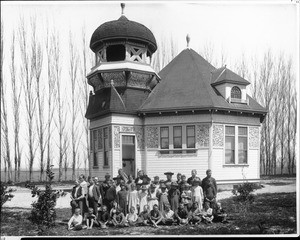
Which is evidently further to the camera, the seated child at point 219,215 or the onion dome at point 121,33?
the onion dome at point 121,33

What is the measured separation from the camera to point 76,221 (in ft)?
32.7

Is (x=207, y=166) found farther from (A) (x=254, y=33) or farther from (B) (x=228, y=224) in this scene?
(A) (x=254, y=33)

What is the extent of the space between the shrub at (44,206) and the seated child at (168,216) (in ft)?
8.97

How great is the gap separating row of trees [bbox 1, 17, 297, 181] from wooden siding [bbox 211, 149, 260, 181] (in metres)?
0.28

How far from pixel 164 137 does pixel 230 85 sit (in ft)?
8.52

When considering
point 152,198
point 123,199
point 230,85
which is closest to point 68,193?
point 123,199

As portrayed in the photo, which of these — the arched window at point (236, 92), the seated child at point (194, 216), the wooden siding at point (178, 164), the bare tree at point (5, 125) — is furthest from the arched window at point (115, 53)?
the seated child at point (194, 216)

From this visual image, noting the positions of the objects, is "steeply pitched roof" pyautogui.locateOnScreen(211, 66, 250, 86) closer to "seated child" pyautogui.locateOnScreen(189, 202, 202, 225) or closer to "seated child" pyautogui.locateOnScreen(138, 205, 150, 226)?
"seated child" pyautogui.locateOnScreen(189, 202, 202, 225)

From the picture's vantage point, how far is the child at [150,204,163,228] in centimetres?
988

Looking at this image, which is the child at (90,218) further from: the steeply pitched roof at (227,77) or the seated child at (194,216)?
the steeply pitched roof at (227,77)

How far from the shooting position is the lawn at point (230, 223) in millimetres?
9844

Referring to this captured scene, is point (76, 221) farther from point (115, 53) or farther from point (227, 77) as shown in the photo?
point (227, 77)

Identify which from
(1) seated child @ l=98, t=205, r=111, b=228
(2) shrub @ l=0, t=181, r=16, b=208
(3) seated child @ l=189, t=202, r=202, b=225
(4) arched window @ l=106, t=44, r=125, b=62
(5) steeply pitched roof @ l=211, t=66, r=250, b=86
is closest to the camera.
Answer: (1) seated child @ l=98, t=205, r=111, b=228

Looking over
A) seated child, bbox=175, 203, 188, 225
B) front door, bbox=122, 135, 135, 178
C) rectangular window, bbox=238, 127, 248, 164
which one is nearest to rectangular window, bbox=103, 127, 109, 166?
front door, bbox=122, 135, 135, 178
